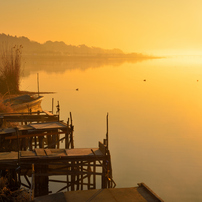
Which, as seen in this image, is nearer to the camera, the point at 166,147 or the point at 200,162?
the point at 200,162

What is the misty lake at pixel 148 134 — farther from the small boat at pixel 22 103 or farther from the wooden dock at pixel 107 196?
the wooden dock at pixel 107 196

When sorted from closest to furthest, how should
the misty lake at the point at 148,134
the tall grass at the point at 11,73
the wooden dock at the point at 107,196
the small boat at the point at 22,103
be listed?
the wooden dock at the point at 107,196 → the misty lake at the point at 148,134 → the small boat at the point at 22,103 → the tall grass at the point at 11,73

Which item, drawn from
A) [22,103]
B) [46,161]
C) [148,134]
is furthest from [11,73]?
[46,161]

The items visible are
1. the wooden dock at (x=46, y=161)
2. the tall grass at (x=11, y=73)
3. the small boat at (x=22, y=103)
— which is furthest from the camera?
the tall grass at (x=11, y=73)

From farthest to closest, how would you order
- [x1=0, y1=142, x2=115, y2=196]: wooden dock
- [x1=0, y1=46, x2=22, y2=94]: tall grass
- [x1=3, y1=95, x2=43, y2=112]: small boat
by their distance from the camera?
[x1=0, y1=46, x2=22, y2=94]: tall grass, [x1=3, y1=95, x2=43, y2=112]: small boat, [x1=0, y1=142, x2=115, y2=196]: wooden dock

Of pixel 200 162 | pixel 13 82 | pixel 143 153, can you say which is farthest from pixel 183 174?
pixel 13 82

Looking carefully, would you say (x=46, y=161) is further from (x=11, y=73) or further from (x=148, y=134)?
(x=11, y=73)

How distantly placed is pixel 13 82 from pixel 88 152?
38337 mm

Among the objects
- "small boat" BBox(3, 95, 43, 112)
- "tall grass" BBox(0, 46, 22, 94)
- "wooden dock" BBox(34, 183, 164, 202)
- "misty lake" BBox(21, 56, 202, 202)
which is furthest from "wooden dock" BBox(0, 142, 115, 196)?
"tall grass" BBox(0, 46, 22, 94)

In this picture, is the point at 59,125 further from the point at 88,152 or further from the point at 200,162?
the point at 200,162

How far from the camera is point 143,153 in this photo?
32.7 m

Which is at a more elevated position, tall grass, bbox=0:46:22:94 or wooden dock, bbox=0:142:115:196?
tall grass, bbox=0:46:22:94

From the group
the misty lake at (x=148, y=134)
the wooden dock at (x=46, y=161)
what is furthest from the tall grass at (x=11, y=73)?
the wooden dock at (x=46, y=161)

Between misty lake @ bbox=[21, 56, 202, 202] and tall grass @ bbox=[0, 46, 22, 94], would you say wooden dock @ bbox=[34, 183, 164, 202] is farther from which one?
tall grass @ bbox=[0, 46, 22, 94]
